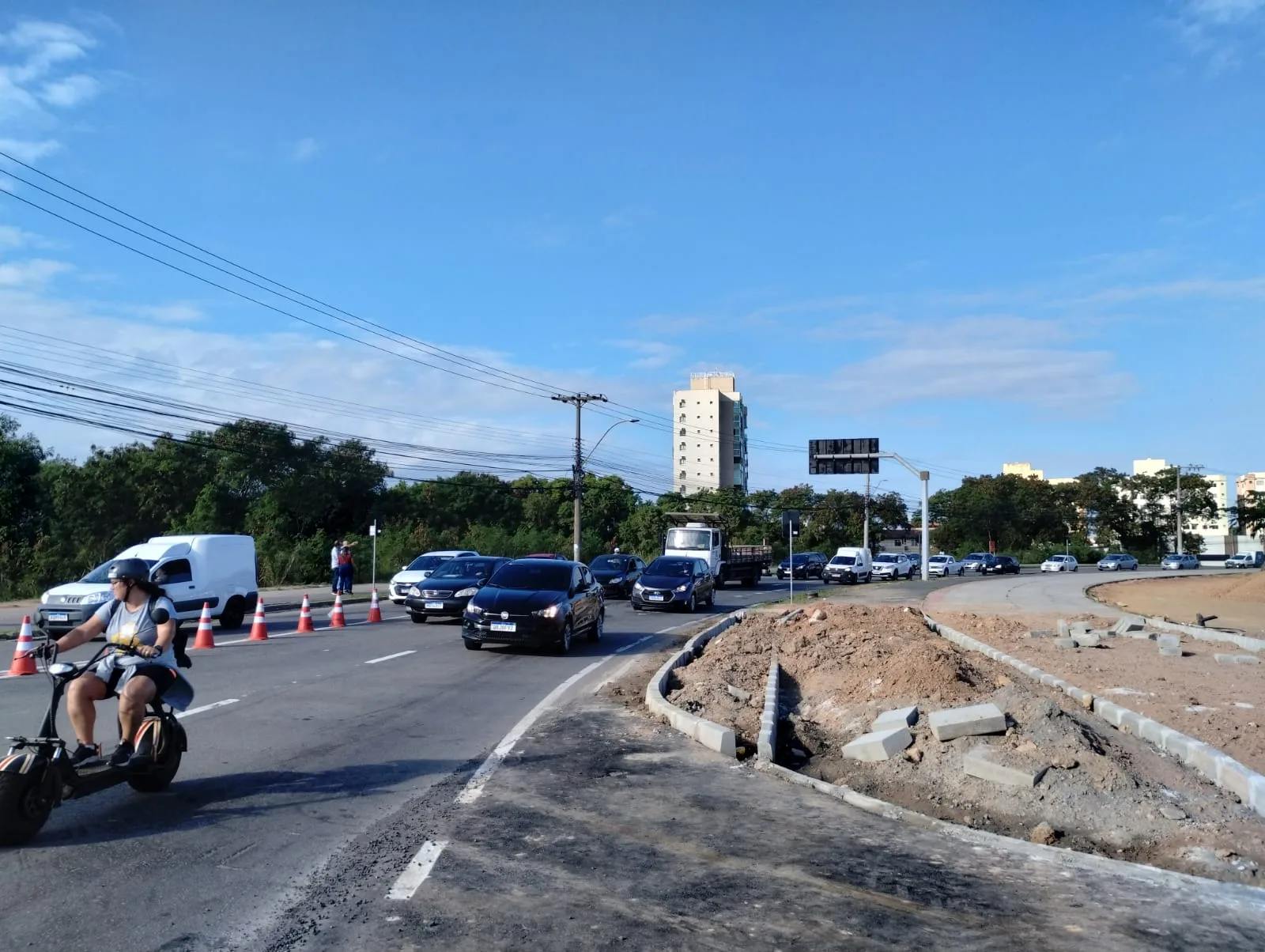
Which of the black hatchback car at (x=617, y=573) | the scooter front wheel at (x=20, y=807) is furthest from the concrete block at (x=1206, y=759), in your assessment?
the black hatchback car at (x=617, y=573)

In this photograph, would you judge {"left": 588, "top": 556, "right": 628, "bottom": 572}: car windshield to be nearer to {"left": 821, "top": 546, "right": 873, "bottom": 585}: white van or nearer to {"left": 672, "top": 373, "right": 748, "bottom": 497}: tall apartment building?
{"left": 821, "top": 546, "right": 873, "bottom": 585}: white van

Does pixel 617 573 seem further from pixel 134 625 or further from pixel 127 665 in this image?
pixel 127 665

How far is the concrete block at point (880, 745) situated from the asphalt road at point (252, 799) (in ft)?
10.2

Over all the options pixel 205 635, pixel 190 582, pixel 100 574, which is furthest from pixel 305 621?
pixel 100 574

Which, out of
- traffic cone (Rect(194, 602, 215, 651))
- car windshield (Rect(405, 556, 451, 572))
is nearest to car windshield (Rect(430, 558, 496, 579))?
car windshield (Rect(405, 556, 451, 572))

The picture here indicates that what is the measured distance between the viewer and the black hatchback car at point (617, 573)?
1407 inches

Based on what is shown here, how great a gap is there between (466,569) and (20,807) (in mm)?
18659

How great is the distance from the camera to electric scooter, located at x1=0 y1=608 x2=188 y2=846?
5746 mm

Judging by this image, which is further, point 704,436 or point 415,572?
point 704,436

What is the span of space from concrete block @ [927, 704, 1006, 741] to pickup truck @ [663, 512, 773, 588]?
30.0 metres

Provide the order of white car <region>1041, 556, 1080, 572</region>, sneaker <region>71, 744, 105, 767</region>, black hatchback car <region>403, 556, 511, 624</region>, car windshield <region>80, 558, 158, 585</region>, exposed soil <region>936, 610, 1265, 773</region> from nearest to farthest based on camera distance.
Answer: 1. sneaker <region>71, 744, 105, 767</region>
2. exposed soil <region>936, 610, 1265, 773</region>
3. car windshield <region>80, 558, 158, 585</region>
4. black hatchback car <region>403, 556, 511, 624</region>
5. white car <region>1041, 556, 1080, 572</region>

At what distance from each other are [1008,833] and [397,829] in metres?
3.85

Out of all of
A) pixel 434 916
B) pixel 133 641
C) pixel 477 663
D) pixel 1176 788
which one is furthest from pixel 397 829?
pixel 477 663

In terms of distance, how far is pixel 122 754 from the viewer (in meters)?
6.48
